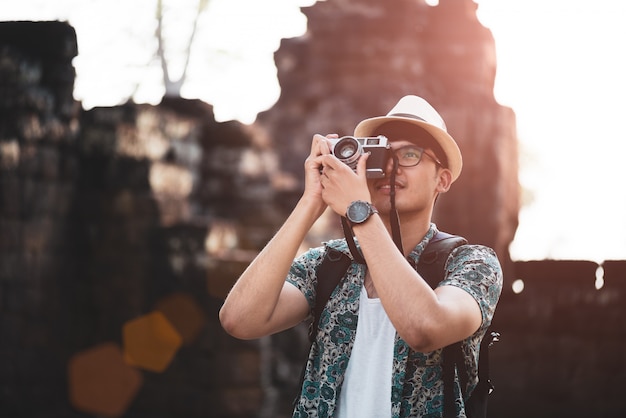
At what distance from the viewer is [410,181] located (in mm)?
2725

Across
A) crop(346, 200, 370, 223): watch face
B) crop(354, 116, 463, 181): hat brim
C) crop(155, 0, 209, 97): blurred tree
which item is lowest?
crop(346, 200, 370, 223): watch face

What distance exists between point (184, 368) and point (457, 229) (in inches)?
434

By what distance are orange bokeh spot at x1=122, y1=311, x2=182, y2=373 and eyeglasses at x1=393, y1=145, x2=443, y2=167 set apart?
5987 millimetres

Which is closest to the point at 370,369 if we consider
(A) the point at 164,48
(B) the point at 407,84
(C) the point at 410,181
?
(C) the point at 410,181

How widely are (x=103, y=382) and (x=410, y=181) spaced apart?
718 centimetres

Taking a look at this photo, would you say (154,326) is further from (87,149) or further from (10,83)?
(10,83)

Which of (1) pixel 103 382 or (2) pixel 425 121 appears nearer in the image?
(2) pixel 425 121

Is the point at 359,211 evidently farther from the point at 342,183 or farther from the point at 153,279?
the point at 153,279

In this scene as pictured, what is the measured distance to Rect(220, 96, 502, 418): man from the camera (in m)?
2.40

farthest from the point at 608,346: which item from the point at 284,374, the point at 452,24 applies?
the point at 452,24

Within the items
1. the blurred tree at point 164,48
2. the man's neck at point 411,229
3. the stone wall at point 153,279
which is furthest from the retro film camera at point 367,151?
the blurred tree at point 164,48

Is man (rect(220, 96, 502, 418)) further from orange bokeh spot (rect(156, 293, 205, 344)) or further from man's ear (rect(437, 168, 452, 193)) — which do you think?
orange bokeh spot (rect(156, 293, 205, 344))

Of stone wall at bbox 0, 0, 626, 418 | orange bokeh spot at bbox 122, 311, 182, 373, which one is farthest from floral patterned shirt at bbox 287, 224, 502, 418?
orange bokeh spot at bbox 122, 311, 182, 373

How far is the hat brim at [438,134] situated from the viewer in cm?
282
